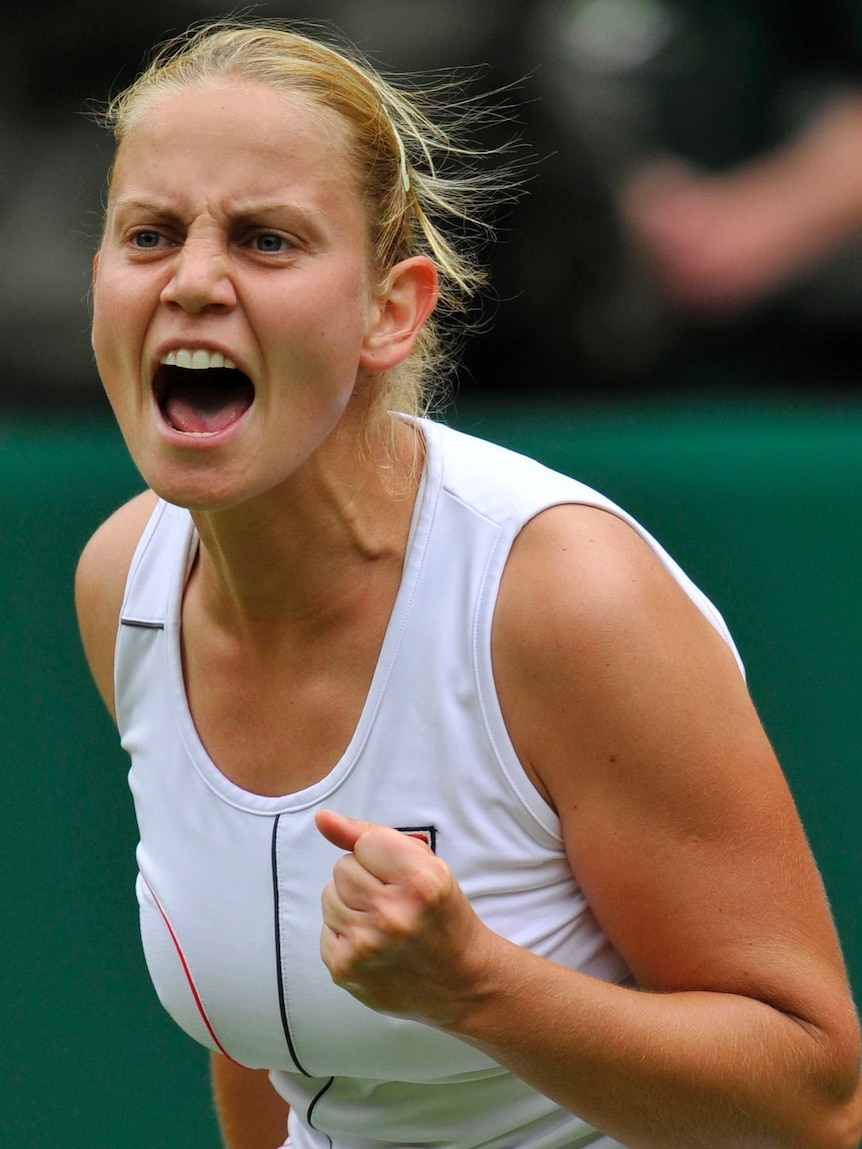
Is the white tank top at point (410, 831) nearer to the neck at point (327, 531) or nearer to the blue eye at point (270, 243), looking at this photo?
the neck at point (327, 531)

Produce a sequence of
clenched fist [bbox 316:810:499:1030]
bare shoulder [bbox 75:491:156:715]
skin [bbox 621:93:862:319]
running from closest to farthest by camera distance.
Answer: clenched fist [bbox 316:810:499:1030] → bare shoulder [bbox 75:491:156:715] → skin [bbox 621:93:862:319]

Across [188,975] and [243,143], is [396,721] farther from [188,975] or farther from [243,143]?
[243,143]

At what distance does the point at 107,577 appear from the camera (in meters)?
1.69

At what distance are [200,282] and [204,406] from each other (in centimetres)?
14

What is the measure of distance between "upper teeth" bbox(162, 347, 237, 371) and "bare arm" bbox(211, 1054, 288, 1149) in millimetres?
920

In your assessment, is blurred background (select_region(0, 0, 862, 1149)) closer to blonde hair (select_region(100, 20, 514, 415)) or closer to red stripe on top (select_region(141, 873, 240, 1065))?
blonde hair (select_region(100, 20, 514, 415))

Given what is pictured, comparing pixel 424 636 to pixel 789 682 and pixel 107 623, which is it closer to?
pixel 107 623

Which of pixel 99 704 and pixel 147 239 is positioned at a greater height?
pixel 147 239

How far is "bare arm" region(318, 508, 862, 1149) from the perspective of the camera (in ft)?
4.24

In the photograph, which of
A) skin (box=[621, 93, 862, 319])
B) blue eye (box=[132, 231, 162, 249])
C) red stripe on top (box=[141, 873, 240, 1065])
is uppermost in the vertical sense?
skin (box=[621, 93, 862, 319])

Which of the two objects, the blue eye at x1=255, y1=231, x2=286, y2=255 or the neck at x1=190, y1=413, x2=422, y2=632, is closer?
the blue eye at x1=255, y1=231, x2=286, y2=255

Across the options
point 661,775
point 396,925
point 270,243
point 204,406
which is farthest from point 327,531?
point 396,925

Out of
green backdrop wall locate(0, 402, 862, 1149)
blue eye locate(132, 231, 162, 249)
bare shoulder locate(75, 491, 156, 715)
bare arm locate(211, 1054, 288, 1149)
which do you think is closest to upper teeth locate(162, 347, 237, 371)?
blue eye locate(132, 231, 162, 249)

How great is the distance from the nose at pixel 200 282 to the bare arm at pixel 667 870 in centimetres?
33
